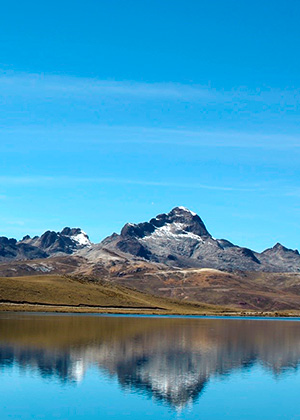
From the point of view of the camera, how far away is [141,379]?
7275 cm

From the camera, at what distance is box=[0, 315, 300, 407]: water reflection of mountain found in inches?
2835

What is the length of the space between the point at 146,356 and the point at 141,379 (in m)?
22.4

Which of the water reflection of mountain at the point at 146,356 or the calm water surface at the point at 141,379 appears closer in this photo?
the calm water surface at the point at 141,379

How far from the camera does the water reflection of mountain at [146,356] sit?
72.0 metres

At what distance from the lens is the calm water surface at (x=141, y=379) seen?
2263 inches

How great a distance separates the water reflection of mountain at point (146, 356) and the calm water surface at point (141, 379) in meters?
0.15

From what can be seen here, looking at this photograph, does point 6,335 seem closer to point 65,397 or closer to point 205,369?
point 205,369

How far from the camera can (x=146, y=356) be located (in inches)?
3738

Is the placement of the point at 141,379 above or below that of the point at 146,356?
above

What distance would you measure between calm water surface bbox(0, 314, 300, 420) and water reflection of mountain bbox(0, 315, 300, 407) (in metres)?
0.15

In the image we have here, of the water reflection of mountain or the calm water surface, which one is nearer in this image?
the calm water surface

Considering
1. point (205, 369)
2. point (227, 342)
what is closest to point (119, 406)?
point (205, 369)

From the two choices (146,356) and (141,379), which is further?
(146,356)

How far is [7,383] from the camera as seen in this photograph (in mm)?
67312
